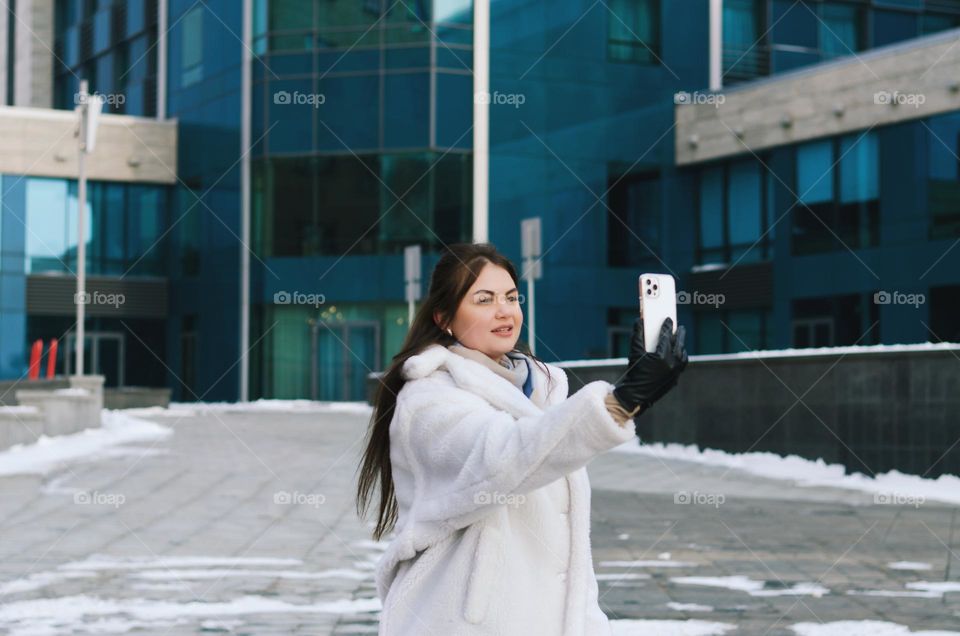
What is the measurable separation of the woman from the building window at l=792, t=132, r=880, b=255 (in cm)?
2776

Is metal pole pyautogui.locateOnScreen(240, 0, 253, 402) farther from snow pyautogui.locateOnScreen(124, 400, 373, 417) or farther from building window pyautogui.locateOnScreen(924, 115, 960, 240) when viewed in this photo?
building window pyautogui.locateOnScreen(924, 115, 960, 240)

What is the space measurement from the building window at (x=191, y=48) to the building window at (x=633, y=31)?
37.2ft

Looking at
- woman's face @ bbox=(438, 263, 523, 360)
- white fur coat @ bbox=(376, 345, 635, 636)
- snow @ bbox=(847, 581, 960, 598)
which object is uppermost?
woman's face @ bbox=(438, 263, 523, 360)

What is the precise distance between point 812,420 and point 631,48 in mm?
23055

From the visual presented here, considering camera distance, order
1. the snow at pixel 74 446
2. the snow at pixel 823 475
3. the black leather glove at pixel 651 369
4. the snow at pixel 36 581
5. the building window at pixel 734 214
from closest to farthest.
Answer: the black leather glove at pixel 651 369 < the snow at pixel 36 581 < the snow at pixel 823 475 < the snow at pixel 74 446 < the building window at pixel 734 214

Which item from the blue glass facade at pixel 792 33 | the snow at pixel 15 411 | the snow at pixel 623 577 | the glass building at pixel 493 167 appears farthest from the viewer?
the blue glass facade at pixel 792 33

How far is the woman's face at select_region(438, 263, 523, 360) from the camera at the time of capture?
2.94 meters

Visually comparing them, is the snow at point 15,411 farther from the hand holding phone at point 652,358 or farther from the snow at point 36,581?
the hand holding phone at point 652,358

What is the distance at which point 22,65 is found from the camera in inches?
1978

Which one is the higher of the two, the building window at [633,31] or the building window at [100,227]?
the building window at [633,31]

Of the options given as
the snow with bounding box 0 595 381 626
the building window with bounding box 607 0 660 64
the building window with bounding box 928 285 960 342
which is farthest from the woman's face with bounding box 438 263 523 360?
the building window with bounding box 607 0 660 64

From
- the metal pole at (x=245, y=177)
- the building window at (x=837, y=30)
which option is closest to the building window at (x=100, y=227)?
the metal pole at (x=245, y=177)

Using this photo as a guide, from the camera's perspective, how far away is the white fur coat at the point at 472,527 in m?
2.74

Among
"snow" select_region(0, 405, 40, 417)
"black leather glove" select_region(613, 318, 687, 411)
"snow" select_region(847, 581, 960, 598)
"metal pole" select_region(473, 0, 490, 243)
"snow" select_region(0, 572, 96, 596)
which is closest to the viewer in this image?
"black leather glove" select_region(613, 318, 687, 411)
